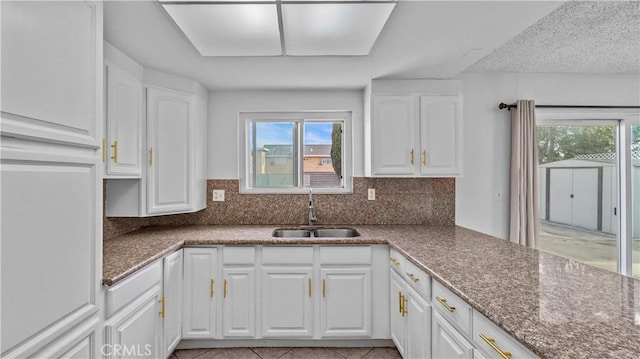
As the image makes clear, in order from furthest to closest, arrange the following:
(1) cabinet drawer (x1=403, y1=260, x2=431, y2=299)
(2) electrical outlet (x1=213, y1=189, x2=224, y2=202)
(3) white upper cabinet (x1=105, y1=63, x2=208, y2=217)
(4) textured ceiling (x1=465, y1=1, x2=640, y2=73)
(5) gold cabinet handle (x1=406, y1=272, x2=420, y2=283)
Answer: (2) electrical outlet (x1=213, y1=189, x2=224, y2=202) → (3) white upper cabinet (x1=105, y1=63, x2=208, y2=217) → (4) textured ceiling (x1=465, y1=1, x2=640, y2=73) → (5) gold cabinet handle (x1=406, y1=272, x2=420, y2=283) → (1) cabinet drawer (x1=403, y1=260, x2=431, y2=299)

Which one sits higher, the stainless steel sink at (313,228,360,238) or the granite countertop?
the granite countertop

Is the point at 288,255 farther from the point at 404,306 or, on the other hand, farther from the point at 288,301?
the point at 404,306

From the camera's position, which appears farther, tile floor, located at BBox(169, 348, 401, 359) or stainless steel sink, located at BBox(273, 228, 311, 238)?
stainless steel sink, located at BBox(273, 228, 311, 238)

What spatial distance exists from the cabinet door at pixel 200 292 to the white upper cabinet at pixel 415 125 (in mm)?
1546

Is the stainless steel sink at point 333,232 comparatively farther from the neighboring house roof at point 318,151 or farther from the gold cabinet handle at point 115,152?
the gold cabinet handle at point 115,152

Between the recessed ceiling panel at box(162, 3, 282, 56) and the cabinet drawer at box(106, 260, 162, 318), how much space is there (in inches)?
53.7

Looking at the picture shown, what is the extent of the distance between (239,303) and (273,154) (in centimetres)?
145

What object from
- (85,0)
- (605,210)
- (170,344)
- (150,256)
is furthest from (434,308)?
(605,210)

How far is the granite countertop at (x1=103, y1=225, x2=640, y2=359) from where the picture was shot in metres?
0.87

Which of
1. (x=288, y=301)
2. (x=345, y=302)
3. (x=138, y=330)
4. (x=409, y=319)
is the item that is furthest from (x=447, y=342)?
(x=138, y=330)

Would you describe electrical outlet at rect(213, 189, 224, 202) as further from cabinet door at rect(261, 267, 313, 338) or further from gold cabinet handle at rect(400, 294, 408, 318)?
gold cabinet handle at rect(400, 294, 408, 318)

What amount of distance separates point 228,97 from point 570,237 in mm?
3713

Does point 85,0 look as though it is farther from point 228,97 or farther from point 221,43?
point 228,97

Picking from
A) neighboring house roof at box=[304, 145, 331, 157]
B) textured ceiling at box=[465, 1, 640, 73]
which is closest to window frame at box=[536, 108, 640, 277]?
textured ceiling at box=[465, 1, 640, 73]
